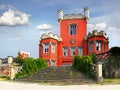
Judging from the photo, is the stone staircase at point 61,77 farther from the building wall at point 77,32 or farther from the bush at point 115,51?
the building wall at point 77,32

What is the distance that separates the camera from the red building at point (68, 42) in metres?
49.3

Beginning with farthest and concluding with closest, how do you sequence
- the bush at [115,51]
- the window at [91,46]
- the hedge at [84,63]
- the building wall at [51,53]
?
1. the building wall at [51,53]
2. the window at [91,46]
3. the hedge at [84,63]
4. the bush at [115,51]

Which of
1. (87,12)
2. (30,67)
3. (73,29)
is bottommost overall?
(30,67)

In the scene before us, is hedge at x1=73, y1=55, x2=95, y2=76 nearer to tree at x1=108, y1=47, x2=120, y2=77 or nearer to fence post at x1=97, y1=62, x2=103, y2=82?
tree at x1=108, y1=47, x2=120, y2=77

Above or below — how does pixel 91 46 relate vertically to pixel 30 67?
above

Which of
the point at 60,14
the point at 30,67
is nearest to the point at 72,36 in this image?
the point at 60,14

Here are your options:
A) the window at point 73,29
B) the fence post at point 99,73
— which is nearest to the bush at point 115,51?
the fence post at point 99,73

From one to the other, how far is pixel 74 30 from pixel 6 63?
14381 mm

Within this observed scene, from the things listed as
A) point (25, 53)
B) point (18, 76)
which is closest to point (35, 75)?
point (18, 76)

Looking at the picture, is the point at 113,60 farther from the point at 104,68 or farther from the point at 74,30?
the point at 74,30

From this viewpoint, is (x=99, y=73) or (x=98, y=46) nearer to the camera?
(x=99, y=73)

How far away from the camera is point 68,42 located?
5078cm

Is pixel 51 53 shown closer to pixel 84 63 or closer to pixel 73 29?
pixel 73 29

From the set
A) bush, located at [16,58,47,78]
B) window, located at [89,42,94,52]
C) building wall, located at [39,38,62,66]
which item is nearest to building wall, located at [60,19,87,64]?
building wall, located at [39,38,62,66]
